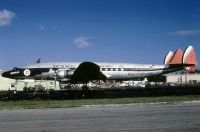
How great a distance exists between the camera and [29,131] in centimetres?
1149

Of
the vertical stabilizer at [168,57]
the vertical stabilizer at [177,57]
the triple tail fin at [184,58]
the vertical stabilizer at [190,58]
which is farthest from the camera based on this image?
the vertical stabilizer at [168,57]

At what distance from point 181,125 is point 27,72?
36069mm

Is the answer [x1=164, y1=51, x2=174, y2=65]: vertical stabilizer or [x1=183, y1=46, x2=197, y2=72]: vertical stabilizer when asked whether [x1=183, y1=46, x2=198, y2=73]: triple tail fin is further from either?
[x1=164, y1=51, x2=174, y2=65]: vertical stabilizer

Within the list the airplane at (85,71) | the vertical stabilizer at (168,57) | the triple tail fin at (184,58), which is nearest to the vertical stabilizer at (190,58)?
the triple tail fin at (184,58)

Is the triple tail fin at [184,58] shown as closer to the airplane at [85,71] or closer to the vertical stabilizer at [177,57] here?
the vertical stabilizer at [177,57]

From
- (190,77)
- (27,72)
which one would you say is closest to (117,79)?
(27,72)

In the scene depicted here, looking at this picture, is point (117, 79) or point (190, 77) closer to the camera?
point (117, 79)

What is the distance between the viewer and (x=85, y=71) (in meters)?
40.1

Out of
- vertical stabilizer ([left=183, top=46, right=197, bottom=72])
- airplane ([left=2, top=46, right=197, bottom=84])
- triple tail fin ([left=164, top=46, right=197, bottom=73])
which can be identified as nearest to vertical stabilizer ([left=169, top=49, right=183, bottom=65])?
triple tail fin ([left=164, top=46, right=197, bottom=73])

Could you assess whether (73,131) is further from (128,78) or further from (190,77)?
(190,77)

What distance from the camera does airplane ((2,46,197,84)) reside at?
131ft

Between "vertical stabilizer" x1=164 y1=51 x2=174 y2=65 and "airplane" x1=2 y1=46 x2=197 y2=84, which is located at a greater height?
"vertical stabilizer" x1=164 y1=51 x2=174 y2=65

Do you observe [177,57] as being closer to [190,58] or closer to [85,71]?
[190,58]

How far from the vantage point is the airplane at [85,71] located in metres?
40.0
